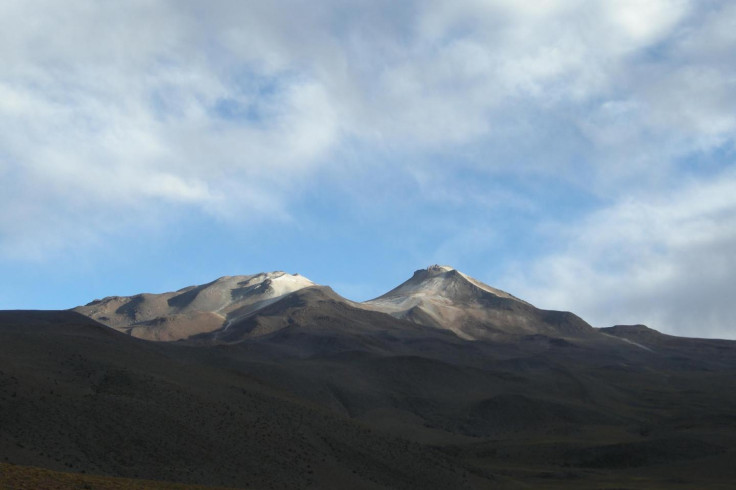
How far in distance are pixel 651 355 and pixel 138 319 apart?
11918 cm

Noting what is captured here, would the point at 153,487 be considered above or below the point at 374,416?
below

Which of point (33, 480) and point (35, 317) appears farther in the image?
point (35, 317)

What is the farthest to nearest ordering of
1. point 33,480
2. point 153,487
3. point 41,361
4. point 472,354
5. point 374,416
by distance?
point 472,354, point 374,416, point 41,361, point 153,487, point 33,480

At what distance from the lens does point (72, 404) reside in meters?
43.7

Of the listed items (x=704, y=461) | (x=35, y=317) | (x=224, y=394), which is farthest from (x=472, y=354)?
(x=224, y=394)

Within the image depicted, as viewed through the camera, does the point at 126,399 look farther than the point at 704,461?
No

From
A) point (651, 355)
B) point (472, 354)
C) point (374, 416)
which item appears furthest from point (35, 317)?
point (651, 355)

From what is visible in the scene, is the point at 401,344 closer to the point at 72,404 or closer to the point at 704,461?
the point at 704,461

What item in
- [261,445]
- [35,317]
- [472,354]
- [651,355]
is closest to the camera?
[261,445]

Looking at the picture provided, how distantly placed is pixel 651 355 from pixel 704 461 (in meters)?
128

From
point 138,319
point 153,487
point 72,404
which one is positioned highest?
point 138,319

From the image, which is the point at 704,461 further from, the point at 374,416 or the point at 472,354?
the point at 472,354

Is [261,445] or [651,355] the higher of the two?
[651,355]

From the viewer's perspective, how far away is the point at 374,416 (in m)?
91.4
